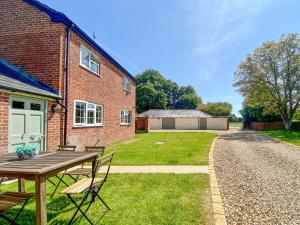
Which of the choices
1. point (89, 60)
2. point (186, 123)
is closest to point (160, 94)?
point (186, 123)

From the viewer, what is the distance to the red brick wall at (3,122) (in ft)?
25.0

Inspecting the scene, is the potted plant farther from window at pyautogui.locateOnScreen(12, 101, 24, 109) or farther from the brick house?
window at pyautogui.locateOnScreen(12, 101, 24, 109)

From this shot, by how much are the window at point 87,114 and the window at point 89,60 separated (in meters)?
2.04

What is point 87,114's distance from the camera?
13.6 metres

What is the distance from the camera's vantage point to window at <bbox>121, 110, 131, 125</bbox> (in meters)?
21.4

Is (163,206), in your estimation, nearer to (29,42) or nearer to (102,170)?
(102,170)

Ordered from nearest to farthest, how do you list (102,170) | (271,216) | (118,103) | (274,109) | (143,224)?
(143,224)
(271,216)
(102,170)
(118,103)
(274,109)

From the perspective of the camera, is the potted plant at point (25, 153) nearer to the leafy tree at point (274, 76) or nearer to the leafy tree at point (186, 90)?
the leafy tree at point (274, 76)

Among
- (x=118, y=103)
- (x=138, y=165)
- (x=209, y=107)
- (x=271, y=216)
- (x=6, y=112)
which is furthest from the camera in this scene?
(x=209, y=107)

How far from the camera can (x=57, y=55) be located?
10734 mm

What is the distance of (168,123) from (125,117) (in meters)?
27.6

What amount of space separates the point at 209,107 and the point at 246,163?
57729 mm

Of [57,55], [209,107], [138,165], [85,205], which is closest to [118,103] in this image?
[57,55]

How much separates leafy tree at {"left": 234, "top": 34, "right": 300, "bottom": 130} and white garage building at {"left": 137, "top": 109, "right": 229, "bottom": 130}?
10435 mm
